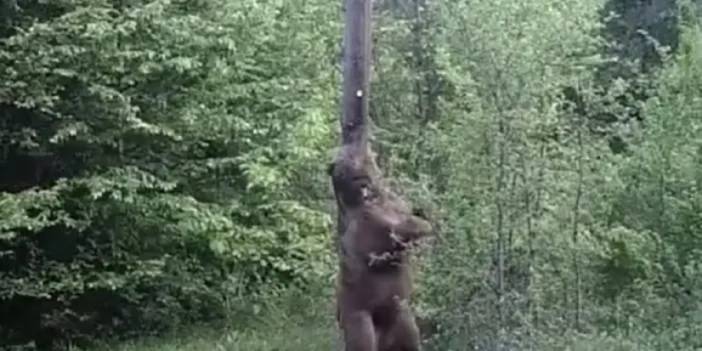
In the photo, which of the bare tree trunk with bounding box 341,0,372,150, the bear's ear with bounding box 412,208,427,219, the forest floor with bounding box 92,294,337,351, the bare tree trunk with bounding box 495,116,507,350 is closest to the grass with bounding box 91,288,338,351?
the forest floor with bounding box 92,294,337,351

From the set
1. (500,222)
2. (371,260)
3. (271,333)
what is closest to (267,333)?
(271,333)

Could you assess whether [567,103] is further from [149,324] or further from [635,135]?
[149,324]

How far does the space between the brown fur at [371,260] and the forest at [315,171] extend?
355 cm

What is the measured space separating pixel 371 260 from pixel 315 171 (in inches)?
267

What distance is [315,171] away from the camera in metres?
11.0

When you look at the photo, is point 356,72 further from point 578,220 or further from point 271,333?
point 271,333

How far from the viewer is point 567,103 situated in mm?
8875

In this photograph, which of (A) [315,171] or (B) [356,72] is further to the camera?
(A) [315,171]

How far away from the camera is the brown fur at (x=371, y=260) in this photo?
4.26 metres

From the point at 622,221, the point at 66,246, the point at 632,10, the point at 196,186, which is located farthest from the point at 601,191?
the point at 632,10

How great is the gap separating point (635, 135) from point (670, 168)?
1.05ft

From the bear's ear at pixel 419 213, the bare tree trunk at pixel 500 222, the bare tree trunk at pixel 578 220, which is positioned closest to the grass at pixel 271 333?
the bare tree trunk at pixel 500 222

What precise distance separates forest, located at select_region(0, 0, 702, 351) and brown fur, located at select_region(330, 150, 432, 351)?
355 cm

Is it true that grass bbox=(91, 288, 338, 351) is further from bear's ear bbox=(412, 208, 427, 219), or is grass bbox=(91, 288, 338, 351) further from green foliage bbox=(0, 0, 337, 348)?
bear's ear bbox=(412, 208, 427, 219)
